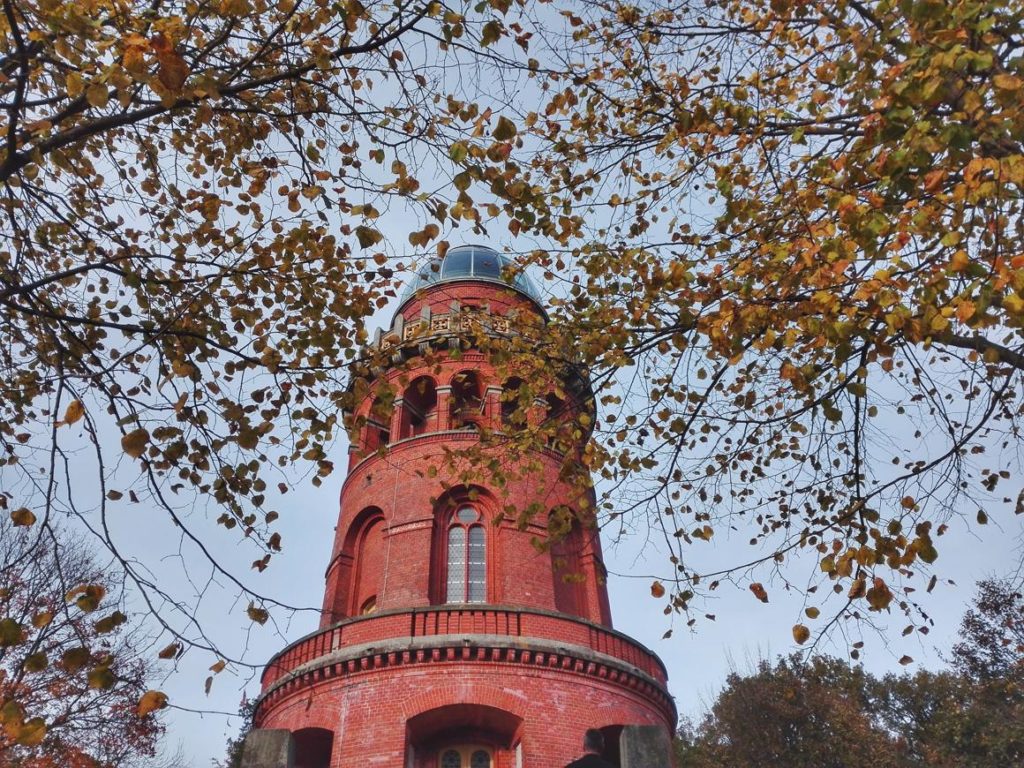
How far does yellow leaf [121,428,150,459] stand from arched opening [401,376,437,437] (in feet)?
39.9

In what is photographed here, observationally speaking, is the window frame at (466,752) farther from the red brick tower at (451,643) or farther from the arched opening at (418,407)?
the arched opening at (418,407)

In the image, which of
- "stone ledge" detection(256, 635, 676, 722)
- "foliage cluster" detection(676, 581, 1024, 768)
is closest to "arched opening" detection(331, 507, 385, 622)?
"stone ledge" detection(256, 635, 676, 722)

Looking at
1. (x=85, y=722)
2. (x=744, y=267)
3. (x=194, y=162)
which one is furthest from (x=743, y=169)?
(x=85, y=722)

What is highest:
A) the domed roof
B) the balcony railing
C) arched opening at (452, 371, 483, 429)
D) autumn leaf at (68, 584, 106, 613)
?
the domed roof

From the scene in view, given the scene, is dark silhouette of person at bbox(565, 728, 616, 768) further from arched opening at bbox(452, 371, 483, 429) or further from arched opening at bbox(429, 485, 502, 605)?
arched opening at bbox(452, 371, 483, 429)

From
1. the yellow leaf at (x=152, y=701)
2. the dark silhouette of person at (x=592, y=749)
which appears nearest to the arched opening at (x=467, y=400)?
the dark silhouette of person at (x=592, y=749)

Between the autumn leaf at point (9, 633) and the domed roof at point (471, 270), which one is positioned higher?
the domed roof at point (471, 270)

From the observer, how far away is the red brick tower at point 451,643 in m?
12.0

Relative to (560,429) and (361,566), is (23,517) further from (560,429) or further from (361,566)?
(361,566)

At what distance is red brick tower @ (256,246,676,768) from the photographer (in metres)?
12.0

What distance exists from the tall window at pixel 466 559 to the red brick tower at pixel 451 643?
0.03 meters

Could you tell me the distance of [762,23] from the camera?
6453 millimetres

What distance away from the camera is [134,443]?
4.55 meters

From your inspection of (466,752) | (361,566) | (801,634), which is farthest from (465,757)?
(801,634)
